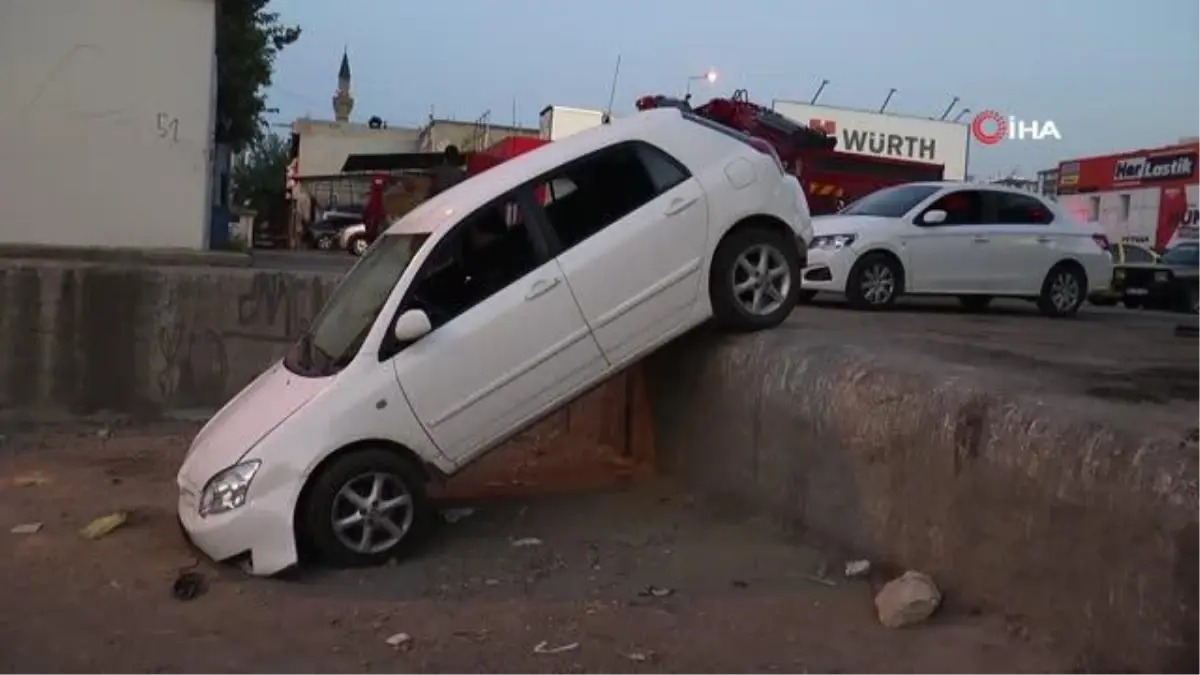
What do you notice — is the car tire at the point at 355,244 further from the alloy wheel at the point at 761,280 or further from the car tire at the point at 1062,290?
the alloy wheel at the point at 761,280

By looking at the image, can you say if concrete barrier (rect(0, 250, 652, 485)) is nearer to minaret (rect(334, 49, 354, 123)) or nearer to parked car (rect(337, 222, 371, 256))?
parked car (rect(337, 222, 371, 256))

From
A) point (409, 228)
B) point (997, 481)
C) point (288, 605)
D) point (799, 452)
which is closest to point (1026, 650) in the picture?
point (997, 481)

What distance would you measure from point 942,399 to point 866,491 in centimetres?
75

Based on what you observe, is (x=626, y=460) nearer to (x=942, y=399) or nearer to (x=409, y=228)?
(x=409, y=228)

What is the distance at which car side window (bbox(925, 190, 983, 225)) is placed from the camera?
13.6m

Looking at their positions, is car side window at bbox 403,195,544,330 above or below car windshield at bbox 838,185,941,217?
below

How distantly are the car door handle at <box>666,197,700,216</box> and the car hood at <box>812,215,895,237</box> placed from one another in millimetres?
5753

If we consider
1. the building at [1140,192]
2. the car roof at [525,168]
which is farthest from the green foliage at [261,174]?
the car roof at [525,168]

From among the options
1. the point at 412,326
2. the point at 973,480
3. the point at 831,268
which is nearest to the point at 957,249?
the point at 831,268

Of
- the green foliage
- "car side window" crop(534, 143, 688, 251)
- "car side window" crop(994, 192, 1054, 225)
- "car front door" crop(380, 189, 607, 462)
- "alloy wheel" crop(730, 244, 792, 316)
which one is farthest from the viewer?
the green foliage

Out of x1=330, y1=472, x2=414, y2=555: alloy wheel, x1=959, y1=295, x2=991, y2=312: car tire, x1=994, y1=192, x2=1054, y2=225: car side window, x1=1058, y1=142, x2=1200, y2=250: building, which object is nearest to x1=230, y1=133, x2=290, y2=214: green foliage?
x1=1058, y1=142, x2=1200, y2=250: building

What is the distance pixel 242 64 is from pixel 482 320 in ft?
80.7

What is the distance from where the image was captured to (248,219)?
1447 inches

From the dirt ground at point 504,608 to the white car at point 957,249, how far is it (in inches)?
231
